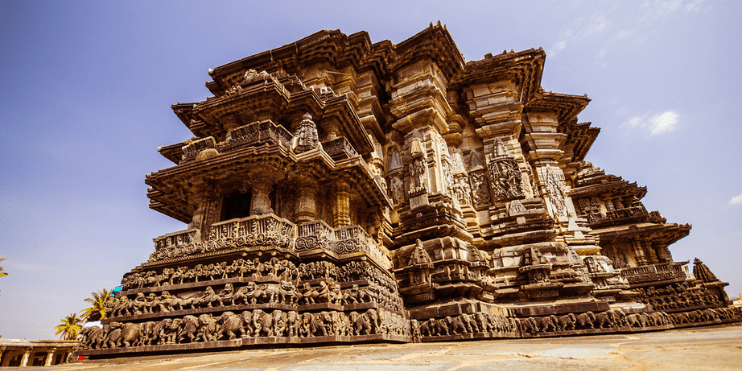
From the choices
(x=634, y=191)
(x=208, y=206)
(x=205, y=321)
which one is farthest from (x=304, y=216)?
(x=634, y=191)

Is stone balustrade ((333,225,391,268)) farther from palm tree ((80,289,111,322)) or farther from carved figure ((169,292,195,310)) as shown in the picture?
palm tree ((80,289,111,322))

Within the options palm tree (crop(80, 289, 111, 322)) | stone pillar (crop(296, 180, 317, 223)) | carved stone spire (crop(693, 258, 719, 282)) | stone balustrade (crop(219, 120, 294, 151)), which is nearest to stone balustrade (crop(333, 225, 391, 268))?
stone pillar (crop(296, 180, 317, 223))

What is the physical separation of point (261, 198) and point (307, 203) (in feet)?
4.05

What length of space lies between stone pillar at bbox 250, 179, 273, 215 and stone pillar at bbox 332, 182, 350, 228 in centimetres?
184

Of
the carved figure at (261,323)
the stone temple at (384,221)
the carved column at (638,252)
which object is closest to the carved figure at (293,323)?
the stone temple at (384,221)

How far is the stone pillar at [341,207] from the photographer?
405 inches

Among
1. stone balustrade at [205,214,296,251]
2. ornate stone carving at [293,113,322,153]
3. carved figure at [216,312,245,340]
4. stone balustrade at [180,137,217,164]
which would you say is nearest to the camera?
carved figure at [216,312,245,340]

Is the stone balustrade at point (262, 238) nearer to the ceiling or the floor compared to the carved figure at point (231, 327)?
nearer to the ceiling

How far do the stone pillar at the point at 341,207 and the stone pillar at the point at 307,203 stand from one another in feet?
2.02

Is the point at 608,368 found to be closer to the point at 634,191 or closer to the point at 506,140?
the point at 506,140

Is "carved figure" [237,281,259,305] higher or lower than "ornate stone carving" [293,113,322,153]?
lower

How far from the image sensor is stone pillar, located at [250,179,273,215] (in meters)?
9.54

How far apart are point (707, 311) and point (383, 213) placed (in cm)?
1460

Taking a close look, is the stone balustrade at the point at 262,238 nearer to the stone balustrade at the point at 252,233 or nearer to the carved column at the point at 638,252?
the stone balustrade at the point at 252,233
